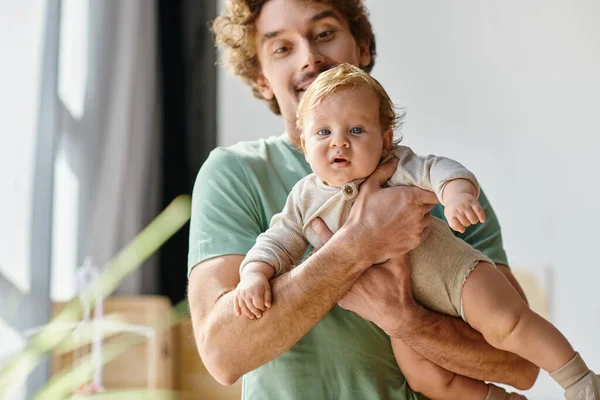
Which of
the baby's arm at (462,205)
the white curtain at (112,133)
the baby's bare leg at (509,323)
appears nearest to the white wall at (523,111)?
the white curtain at (112,133)

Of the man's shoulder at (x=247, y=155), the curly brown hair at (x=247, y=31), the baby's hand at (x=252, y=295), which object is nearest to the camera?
the baby's hand at (x=252, y=295)

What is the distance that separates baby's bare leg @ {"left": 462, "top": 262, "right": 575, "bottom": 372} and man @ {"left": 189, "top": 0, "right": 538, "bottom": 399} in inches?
3.3

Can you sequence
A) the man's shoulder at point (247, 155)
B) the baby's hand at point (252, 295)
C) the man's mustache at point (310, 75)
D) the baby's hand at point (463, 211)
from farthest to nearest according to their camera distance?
the man's mustache at point (310, 75), the man's shoulder at point (247, 155), the baby's hand at point (252, 295), the baby's hand at point (463, 211)

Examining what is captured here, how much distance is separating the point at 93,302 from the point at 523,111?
6.48 ft

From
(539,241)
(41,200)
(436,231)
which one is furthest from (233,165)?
(539,241)

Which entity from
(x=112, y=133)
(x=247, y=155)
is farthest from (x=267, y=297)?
(x=112, y=133)

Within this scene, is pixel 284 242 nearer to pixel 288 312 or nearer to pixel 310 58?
pixel 288 312

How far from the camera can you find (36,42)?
284 centimetres

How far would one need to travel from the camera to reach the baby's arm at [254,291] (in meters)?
1.37

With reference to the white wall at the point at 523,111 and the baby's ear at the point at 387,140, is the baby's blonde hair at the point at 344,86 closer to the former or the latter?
the baby's ear at the point at 387,140

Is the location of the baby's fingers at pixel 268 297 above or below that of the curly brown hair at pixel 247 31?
below

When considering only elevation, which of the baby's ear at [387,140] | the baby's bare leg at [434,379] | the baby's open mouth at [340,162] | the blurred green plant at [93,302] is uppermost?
the baby's ear at [387,140]

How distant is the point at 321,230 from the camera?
1.47 m

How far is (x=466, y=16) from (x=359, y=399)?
2407mm
